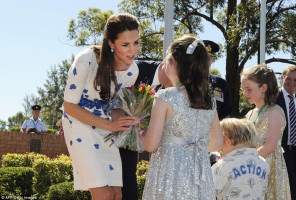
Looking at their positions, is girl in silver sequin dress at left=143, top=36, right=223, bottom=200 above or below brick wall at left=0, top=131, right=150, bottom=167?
above

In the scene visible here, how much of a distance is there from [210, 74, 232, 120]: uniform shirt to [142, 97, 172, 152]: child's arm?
5.78ft

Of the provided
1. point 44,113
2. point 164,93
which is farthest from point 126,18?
point 44,113

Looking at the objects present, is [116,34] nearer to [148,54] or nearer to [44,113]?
[148,54]

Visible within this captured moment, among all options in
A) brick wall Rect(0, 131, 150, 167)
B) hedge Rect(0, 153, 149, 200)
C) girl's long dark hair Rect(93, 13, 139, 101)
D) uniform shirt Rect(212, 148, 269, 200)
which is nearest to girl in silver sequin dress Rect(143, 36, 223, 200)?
girl's long dark hair Rect(93, 13, 139, 101)

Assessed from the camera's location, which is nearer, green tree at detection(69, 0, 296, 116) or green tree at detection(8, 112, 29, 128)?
green tree at detection(69, 0, 296, 116)

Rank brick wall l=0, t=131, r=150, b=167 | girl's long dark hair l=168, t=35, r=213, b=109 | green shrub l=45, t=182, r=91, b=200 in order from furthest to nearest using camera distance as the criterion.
→ brick wall l=0, t=131, r=150, b=167, green shrub l=45, t=182, r=91, b=200, girl's long dark hair l=168, t=35, r=213, b=109

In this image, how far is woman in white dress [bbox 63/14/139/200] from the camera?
3.69 m

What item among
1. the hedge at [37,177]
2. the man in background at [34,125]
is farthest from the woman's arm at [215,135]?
the man in background at [34,125]

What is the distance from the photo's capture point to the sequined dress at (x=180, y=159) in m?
3.32

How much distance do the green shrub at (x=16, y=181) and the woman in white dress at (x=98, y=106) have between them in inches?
233

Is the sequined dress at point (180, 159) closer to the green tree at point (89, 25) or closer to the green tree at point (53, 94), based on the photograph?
the green tree at point (89, 25)

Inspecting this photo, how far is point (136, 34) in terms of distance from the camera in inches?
152

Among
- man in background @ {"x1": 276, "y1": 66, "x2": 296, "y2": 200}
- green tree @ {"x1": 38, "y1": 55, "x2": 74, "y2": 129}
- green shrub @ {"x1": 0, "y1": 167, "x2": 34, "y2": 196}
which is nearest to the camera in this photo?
man in background @ {"x1": 276, "y1": 66, "x2": 296, "y2": 200}

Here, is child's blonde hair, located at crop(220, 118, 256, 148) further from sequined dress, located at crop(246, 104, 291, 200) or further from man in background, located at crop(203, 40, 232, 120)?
man in background, located at crop(203, 40, 232, 120)
